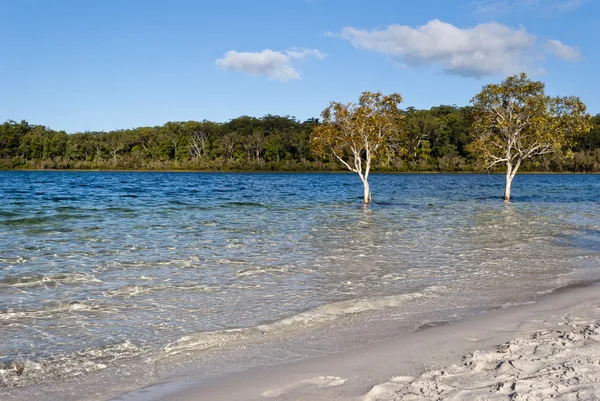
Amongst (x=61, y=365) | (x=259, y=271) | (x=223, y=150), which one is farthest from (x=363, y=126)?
(x=223, y=150)

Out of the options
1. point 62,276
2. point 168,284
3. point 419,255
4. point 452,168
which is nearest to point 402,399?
point 168,284

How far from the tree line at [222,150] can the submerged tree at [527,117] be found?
10087 centimetres

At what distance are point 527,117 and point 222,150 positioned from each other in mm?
121921

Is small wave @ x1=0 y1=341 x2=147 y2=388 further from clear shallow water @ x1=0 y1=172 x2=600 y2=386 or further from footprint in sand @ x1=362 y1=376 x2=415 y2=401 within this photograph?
footprint in sand @ x1=362 y1=376 x2=415 y2=401

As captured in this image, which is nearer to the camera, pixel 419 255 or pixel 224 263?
pixel 224 263

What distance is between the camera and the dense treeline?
146 meters

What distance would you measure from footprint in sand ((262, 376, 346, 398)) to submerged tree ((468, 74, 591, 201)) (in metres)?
35.3

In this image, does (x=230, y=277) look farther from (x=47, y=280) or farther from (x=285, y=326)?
(x=285, y=326)

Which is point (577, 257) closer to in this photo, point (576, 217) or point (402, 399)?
point (402, 399)

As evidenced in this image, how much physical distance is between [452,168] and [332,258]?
5376 inches

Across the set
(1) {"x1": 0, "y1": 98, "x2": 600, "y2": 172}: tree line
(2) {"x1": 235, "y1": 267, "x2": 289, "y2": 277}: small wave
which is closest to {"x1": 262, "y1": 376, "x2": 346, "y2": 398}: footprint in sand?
(2) {"x1": 235, "y1": 267, "x2": 289, "y2": 277}: small wave

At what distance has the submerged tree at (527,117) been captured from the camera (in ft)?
121

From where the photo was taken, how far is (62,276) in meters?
11.9

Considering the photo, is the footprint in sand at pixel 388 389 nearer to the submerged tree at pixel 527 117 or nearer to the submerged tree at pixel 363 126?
the submerged tree at pixel 363 126
